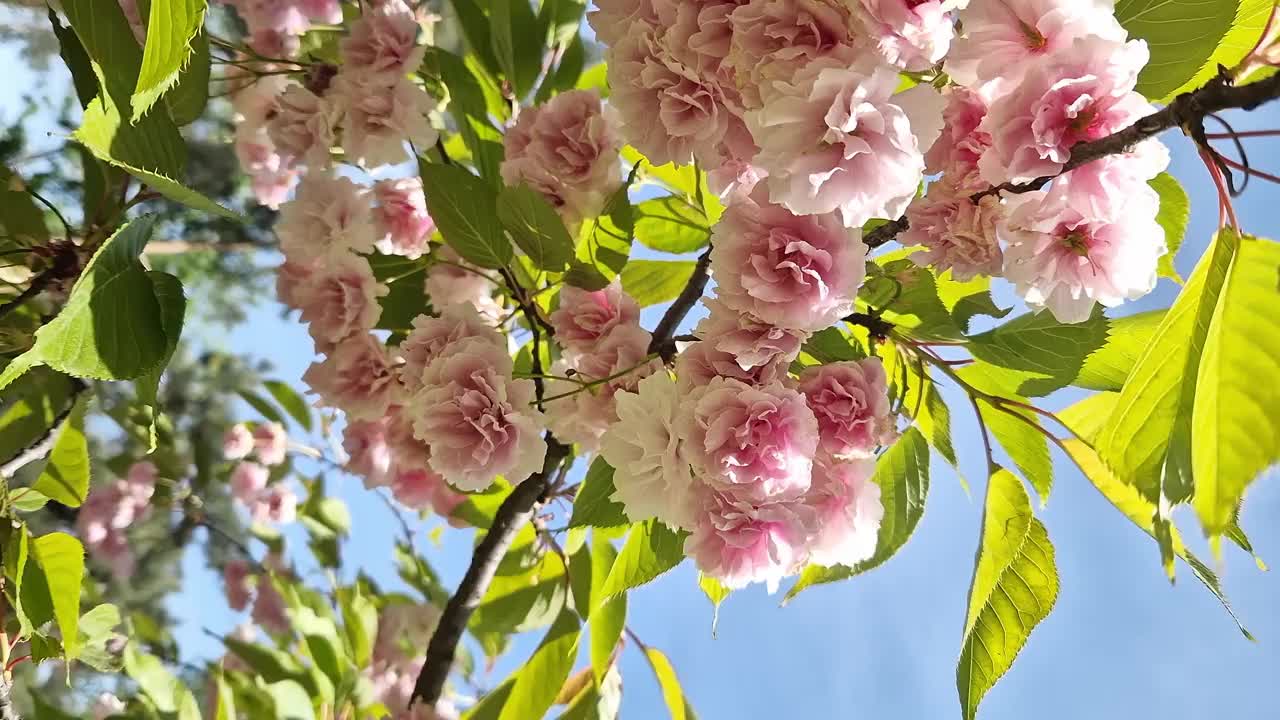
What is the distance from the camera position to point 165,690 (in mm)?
797

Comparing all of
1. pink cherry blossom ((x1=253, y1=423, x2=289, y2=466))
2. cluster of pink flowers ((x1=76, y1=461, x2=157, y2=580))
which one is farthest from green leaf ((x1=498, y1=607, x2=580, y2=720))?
cluster of pink flowers ((x1=76, y1=461, x2=157, y2=580))

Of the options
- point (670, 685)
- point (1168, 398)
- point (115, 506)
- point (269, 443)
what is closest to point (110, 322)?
point (1168, 398)

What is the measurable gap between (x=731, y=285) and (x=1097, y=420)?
0.22 metres

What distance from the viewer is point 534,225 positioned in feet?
1.38

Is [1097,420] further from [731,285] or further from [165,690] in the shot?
[165,690]

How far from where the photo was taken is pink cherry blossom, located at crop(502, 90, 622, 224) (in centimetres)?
46

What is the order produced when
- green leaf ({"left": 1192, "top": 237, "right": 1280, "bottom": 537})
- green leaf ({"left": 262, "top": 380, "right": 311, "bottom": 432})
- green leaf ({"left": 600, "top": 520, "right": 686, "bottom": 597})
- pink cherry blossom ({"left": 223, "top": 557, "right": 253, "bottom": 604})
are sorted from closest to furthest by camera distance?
green leaf ({"left": 1192, "top": 237, "right": 1280, "bottom": 537}) → green leaf ({"left": 600, "top": 520, "right": 686, "bottom": 597}) → green leaf ({"left": 262, "top": 380, "right": 311, "bottom": 432}) → pink cherry blossom ({"left": 223, "top": 557, "right": 253, "bottom": 604})

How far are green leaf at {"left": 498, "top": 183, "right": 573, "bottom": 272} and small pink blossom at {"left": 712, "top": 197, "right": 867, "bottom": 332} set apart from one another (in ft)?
0.43

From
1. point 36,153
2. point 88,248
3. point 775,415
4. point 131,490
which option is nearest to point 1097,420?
point 775,415

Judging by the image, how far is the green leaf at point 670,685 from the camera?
701 mm

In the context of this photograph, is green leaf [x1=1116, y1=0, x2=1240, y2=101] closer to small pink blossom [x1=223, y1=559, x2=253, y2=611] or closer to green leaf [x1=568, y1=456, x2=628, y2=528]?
green leaf [x1=568, y1=456, x2=628, y2=528]

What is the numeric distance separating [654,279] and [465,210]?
0.54ft

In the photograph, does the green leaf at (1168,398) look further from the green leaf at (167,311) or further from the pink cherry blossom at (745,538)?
the green leaf at (167,311)

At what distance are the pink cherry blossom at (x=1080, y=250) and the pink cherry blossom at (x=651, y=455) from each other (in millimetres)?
138
